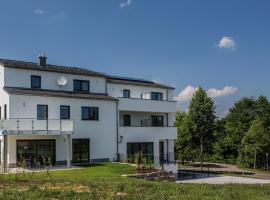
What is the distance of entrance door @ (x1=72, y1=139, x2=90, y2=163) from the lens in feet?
116

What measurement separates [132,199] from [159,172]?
59.7 feet

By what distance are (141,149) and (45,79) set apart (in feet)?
38.2

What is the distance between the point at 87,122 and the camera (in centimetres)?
3622

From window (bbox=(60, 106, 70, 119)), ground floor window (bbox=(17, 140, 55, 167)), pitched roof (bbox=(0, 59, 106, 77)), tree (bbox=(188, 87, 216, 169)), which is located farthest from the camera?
tree (bbox=(188, 87, 216, 169))

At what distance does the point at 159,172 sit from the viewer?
30469 millimetres

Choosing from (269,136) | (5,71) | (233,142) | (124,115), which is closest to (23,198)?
(5,71)

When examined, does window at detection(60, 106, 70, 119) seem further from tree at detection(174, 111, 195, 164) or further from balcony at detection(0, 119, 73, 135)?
tree at detection(174, 111, 195, 164)

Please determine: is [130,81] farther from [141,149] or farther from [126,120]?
[141,149]

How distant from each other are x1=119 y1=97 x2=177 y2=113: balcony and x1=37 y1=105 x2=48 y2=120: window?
26.1ft

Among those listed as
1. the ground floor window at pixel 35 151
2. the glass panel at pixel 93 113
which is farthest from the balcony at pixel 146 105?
the ground floor window at pixel 35 151

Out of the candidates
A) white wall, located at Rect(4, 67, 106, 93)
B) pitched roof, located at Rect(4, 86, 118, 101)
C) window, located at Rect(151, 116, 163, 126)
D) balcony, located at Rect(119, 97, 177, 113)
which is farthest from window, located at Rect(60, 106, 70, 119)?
window, located at Rect(151, 116, 163, 126)

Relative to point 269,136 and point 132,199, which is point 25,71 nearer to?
point 132,199

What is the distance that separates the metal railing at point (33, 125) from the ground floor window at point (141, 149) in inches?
332

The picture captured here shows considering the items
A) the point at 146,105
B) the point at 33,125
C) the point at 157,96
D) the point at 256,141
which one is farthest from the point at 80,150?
the point at 256,141
